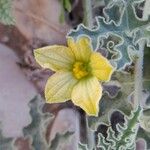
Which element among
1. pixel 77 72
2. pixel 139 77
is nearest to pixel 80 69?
pixel 77 72

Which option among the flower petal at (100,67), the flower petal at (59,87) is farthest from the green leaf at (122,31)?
the flower petal at (59,87)

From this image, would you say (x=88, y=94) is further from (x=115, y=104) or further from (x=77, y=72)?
(x=115, y=104)

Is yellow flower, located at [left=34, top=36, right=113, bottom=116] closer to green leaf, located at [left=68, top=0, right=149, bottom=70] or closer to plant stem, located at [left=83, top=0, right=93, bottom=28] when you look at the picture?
green leaf, located at [left=68, top=0, right=149, bottom=70]

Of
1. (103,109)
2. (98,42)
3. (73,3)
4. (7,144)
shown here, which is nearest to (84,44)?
(98,42)

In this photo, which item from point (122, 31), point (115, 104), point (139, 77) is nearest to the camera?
point (122, 31)

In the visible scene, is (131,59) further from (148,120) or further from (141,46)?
(148,120)

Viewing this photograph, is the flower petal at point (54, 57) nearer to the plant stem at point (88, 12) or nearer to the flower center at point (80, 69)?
the flower center at point (80, 69)
